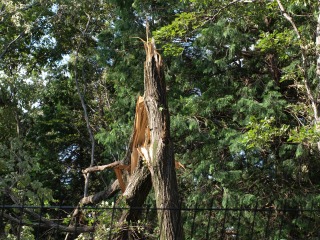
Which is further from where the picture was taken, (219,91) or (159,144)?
(219,91)

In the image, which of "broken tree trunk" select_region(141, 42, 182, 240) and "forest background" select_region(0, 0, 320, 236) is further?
"forest background" select_region(0, 0, 320, 236)

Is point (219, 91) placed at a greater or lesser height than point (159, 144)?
greater

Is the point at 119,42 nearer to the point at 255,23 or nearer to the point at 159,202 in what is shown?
the point at 255,23

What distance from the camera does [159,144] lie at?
638cm

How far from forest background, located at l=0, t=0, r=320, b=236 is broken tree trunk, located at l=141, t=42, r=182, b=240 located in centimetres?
247

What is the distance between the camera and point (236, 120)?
11570 mm

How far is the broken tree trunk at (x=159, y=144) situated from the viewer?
6.30 metres

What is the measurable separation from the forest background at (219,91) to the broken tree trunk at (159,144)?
2467 millimetres

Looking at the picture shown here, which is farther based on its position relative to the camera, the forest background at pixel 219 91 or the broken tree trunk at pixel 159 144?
the forest background at pixel 219 91

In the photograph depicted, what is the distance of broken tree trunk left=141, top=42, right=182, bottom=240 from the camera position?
6305 mm

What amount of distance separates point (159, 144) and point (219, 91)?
225 inches

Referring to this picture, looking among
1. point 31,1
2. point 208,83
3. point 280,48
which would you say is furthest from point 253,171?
point 31,1

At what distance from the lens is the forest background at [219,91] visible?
9625 millimetres

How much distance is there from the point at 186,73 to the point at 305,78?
133 inches
